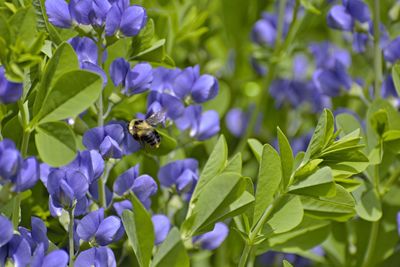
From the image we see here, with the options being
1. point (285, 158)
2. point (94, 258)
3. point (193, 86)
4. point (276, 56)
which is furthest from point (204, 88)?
point (276, 56)

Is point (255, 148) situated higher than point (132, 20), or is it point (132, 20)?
point (132, 20)

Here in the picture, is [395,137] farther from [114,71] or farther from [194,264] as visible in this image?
[194,264]

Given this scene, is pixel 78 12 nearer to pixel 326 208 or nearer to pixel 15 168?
pixel 15 168

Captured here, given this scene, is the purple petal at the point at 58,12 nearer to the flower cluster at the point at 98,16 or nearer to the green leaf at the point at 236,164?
the flower cluster at the point at 98,16

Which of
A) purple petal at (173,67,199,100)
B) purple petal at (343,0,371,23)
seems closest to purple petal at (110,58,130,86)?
purple petal at (173,67,199,100)

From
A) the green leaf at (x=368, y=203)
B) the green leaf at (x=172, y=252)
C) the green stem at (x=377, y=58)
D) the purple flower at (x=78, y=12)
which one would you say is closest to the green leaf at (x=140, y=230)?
the green leaf at (x=172, y=252)

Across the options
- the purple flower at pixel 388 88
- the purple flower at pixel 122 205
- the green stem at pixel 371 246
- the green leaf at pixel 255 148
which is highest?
the green leaf at pixel 255 148

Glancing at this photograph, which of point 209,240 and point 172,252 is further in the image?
point 209,240
